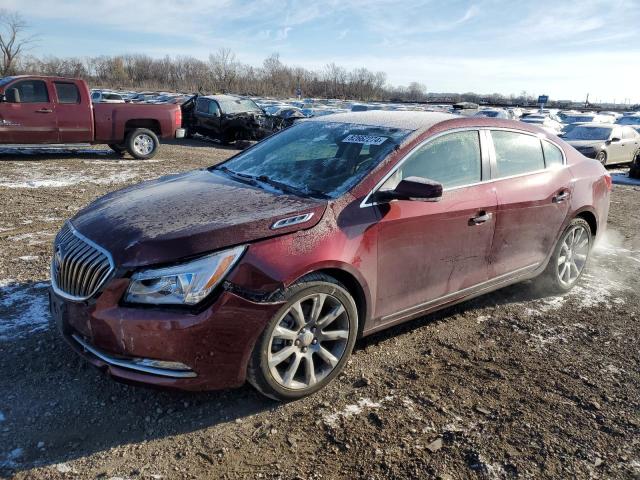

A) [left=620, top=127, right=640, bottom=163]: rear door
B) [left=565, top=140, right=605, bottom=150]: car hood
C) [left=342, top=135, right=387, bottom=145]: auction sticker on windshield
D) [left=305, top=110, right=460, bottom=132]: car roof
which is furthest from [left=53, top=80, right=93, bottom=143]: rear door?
[left=620, top=127, right=640, bottom=163]: rear door

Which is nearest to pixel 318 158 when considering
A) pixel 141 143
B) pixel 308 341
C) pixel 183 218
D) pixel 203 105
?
pixel 183 218

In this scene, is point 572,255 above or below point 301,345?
above

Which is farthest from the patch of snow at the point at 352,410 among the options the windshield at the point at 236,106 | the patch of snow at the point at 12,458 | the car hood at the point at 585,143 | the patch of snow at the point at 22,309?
the windshield at the point at 236,106

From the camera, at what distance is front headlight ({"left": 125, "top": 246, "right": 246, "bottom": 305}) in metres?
2.60

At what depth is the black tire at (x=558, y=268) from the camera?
15.4ft

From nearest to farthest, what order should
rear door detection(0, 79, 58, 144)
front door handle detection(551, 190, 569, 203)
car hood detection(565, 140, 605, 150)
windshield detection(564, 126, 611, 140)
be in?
front door handle detection(551, 190, 569, 203)
rear door detection(0, 79, 58, 144)
car hood detection(565, 140, 605, 150)
windshield detection(564, 126, 611, 140)

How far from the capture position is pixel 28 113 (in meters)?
11.0

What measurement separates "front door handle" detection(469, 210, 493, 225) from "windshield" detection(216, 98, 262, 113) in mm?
14906

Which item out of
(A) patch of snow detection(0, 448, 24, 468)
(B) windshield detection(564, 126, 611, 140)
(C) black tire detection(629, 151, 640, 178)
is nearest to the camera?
(A) patch of snow detection(0, 448, 24, 468)

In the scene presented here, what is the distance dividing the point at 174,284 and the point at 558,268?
368cm

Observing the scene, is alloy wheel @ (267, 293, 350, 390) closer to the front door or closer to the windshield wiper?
the front door

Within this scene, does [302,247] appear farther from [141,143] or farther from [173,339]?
[141,143]

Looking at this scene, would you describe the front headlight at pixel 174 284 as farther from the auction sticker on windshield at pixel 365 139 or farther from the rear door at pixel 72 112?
the rear door at pixel 72 112

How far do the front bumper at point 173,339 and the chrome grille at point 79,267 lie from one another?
9 cm
